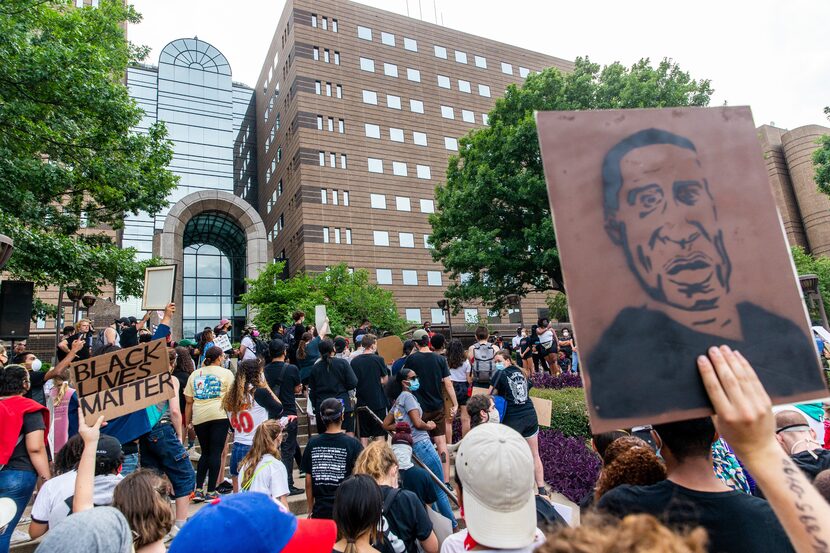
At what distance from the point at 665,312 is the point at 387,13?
51970 millimetres

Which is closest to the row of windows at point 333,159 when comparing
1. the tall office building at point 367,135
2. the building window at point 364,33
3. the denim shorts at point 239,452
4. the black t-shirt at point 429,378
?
the tall office building at point 367,135

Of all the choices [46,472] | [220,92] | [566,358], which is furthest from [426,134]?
[46,472]

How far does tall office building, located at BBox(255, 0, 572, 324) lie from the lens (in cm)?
3975

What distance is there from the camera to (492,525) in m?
2.12

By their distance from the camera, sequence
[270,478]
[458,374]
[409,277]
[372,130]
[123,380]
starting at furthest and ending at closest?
[372,130] < [409,277] < [458,374] < [270,478] < [123,380]

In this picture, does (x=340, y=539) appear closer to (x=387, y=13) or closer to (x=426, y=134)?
(x=426, y=134)

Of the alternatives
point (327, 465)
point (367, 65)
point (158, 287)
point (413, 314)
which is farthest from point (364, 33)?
point (327, 465)

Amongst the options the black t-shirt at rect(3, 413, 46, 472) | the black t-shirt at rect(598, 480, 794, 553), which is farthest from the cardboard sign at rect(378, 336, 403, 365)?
the black t-shirt at rect(598, 480, 794, 553)

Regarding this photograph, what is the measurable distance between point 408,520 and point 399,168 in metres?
41.2

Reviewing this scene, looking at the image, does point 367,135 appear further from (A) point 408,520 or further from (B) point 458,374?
(A) point 408,520

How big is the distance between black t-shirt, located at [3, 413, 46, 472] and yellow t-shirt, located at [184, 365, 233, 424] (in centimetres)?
186

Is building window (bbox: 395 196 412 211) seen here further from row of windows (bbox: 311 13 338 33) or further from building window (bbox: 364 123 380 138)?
row of windows (bbox: 311 13 338 33)

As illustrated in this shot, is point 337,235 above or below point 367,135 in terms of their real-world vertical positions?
below

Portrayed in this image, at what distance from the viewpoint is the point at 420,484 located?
15.1ft
